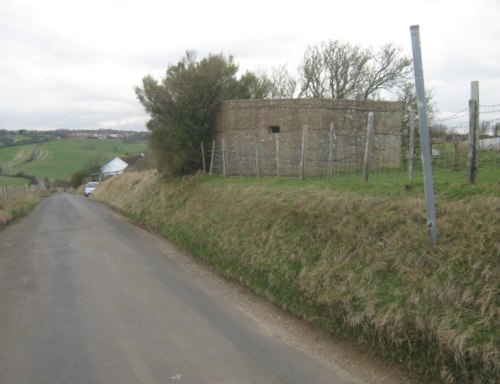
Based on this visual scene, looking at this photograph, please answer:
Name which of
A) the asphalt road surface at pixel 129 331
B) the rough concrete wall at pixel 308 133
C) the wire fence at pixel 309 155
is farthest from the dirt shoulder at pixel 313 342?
the rough concrete wall at pixel 308 133

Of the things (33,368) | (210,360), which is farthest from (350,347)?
(33,368)

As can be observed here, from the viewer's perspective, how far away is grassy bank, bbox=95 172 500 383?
4.66 metres

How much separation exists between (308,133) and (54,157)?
93.9 m

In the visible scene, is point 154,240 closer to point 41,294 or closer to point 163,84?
point 41,294

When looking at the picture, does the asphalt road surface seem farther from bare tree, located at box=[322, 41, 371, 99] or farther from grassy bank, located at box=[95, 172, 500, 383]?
bare tree, located at box=[322, 41, 371, 99]

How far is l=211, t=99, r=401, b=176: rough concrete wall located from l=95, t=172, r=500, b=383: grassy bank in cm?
553

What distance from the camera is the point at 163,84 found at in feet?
66.7

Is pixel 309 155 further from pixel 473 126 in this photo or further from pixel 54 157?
pixel 54 157

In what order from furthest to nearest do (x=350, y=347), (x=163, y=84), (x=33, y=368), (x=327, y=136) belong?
1. (x=163, y=84)
2. (x=327, y=136)
3. (x=350, y=347)
4. (x=33, y=368)

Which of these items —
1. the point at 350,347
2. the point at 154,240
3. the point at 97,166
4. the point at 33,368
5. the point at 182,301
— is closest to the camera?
the point at 33,368

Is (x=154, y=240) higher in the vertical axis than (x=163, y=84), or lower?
lower

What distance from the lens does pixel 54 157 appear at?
9906cm

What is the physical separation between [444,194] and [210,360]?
4.37 meters

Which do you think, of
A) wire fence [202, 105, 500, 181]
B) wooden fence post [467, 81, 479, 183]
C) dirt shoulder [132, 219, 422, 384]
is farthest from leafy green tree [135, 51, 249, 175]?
wooden fence post [467, 81, 479, 183]
